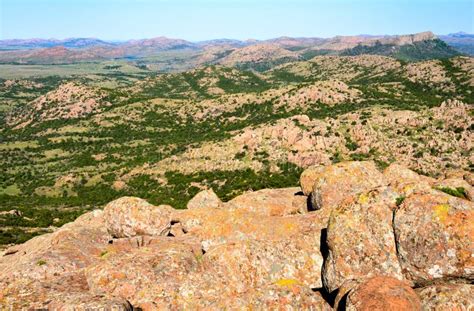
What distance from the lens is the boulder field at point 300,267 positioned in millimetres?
15219

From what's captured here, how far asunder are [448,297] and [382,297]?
2751 mm

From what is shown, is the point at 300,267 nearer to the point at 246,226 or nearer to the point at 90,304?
the point at 246,226

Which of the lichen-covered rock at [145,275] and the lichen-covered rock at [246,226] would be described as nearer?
the lichen-covered rock at [145,275]

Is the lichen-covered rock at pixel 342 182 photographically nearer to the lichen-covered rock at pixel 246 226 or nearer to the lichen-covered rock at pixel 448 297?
the lichen-covered rock at pixel 246 226

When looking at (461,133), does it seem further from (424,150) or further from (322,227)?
(322,227)

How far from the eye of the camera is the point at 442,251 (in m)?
16.5

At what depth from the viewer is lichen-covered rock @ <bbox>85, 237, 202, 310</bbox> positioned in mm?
16906

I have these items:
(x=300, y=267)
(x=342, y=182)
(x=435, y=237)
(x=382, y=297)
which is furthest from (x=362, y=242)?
(x=342, y=182)

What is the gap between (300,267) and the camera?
20.0m

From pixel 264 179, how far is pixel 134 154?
100509 mm

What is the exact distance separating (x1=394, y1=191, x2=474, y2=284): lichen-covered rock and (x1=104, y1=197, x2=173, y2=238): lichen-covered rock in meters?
18.7

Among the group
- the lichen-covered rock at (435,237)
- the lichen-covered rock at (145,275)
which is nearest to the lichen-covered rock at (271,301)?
the lichen-covered rock at (145,275)

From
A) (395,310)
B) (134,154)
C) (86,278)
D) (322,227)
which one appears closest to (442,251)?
(395,310)

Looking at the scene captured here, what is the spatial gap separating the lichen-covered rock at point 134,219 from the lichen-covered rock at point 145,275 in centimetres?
874
